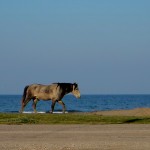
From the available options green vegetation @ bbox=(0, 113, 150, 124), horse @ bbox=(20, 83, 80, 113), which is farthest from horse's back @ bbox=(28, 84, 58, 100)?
green vegetation @ bbox=(0, 113, 150, 124)

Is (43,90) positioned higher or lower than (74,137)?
higher

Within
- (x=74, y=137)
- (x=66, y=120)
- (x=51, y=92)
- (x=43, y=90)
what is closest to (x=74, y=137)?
(x=74, y=137)

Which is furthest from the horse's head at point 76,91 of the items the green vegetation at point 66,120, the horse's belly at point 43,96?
the green vegetation at point 66,120

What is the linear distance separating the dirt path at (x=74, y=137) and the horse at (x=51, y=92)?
39.3 ft

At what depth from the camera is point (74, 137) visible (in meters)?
20.9

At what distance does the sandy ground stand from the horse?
1197 cm

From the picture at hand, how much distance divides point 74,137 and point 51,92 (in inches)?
689

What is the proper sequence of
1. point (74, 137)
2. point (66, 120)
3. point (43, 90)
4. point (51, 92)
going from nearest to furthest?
point (74, 137), point (66, 120), point (51, 92), point (43, 90)

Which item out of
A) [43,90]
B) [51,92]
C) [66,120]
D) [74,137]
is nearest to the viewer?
[74,137]

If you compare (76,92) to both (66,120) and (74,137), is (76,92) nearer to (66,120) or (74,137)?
(66,120)

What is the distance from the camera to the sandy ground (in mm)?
18391

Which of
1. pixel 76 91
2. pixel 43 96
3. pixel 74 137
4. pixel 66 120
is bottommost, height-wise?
pixel 74 137

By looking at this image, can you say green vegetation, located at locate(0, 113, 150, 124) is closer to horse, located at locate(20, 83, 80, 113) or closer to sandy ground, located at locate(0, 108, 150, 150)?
sandy ground, located at locate(0, 108, 150, 150)

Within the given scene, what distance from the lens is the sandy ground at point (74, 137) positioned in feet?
60.3
